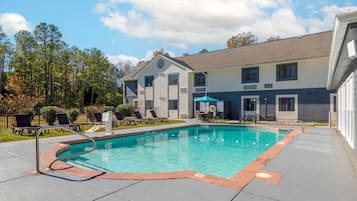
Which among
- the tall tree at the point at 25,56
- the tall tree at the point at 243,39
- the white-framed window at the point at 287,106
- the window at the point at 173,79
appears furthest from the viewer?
the tall tree at the point at 243,39

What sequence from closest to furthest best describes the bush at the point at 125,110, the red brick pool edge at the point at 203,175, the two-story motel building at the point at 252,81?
the red brick pool edge at the point at 203,175
the two-story motel building at the point at 252,81
the bush at the point at 125,110

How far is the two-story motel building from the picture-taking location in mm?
17938

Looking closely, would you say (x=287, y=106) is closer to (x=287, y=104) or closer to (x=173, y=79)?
(x=287, y=104)

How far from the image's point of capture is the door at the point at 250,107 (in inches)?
811

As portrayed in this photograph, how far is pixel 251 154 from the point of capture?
877 centimetres

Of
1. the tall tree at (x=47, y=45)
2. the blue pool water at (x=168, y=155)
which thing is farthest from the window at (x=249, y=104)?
the tall tree at (x=47, y=45)

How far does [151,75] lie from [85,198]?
24.0m

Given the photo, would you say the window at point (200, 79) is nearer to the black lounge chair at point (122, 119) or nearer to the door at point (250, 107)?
the door at point (250, 107)

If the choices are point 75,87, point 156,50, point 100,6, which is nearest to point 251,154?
point 100,6

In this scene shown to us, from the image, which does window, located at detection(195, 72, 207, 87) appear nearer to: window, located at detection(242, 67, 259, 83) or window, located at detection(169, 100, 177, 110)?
window, located at detection(169, 100, 177, 110)

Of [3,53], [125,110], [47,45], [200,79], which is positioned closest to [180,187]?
[200,79]

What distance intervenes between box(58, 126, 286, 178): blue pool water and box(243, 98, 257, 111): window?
370 inches

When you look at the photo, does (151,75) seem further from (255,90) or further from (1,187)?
(1,187)

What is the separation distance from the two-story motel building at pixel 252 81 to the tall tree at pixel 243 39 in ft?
45.7
